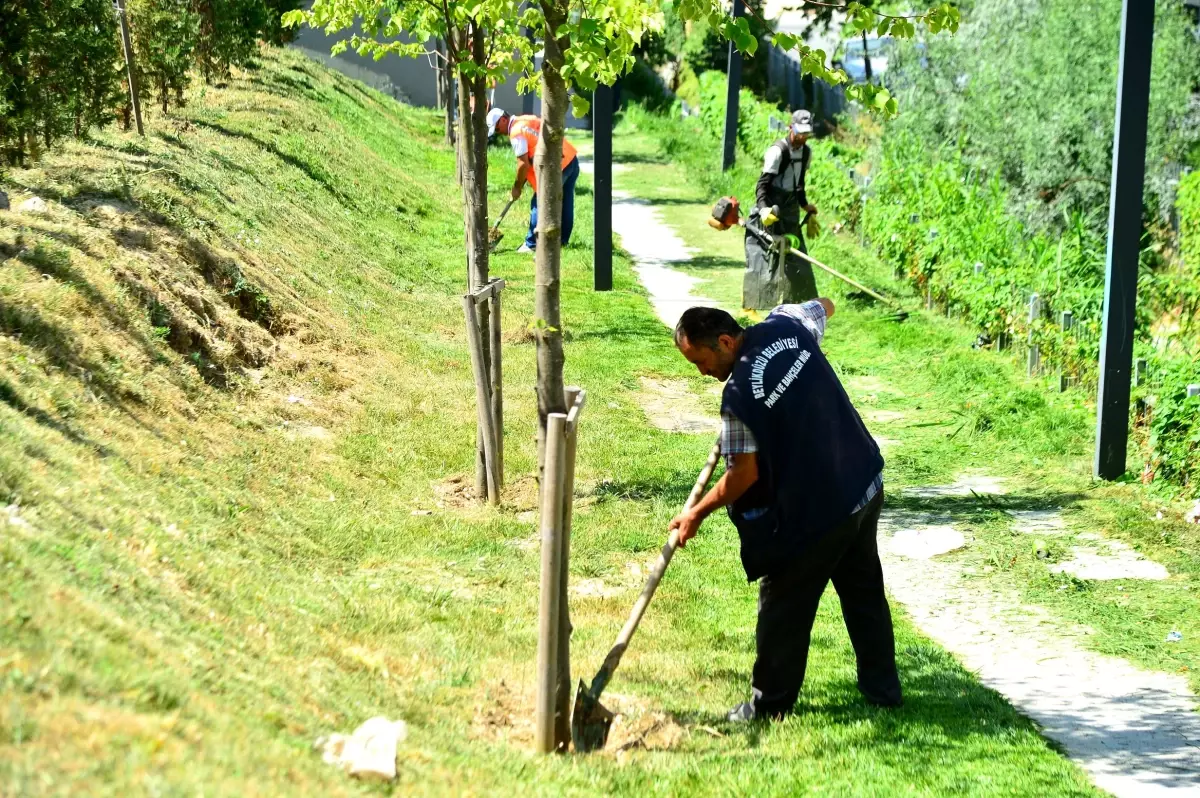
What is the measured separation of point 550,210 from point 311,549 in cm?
236

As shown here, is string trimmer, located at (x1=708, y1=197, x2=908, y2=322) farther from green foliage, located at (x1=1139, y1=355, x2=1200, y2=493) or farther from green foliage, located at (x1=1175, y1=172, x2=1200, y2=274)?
green foliage, located at (x1=1139, y1=355, x2=1200, y2=493)

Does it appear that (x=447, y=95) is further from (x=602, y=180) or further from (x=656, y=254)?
(x=602, y=180)

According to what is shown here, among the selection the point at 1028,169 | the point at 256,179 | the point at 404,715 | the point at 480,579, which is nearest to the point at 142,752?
the point at 404,715

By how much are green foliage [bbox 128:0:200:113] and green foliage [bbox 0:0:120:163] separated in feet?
10.5

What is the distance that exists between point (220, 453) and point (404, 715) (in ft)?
9.45

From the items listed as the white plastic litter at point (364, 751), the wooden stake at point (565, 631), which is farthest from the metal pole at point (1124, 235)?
the white plastic litter at point (364, 751)

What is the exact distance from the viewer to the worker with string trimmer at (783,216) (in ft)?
40.2

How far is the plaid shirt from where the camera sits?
4.64 meters

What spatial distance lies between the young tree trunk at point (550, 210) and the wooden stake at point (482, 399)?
2.35m

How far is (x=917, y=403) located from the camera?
10602mm

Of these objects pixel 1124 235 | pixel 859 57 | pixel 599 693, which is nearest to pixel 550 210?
pixel 599 693

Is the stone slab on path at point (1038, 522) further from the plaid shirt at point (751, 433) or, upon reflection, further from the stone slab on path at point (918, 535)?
the plaid shirt at point (751, 433)

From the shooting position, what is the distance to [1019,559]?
7168mm

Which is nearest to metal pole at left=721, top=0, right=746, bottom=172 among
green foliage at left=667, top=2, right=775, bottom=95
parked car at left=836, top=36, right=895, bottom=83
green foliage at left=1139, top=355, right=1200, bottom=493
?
parked car at left=836, top=36, right=895, bottom=83
